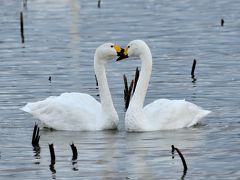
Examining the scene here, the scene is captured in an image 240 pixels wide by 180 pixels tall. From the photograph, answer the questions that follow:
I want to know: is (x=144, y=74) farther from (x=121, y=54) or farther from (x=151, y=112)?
A: (x=151, y=112)

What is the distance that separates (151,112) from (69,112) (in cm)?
136

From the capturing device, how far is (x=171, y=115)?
18.2 meters

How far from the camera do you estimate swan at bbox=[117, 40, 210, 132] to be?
1817 cm

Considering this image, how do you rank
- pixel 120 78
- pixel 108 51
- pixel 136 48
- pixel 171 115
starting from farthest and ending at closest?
pixel 120 78, pixel 108 51, pixel 136 48, pixel 171 115

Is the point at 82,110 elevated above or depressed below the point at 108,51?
below

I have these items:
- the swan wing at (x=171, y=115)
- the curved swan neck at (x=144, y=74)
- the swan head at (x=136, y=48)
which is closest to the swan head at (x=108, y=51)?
the swan head at (x=136, y=48)

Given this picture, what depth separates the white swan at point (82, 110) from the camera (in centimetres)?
1847

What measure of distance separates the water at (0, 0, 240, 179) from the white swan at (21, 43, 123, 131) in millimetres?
213

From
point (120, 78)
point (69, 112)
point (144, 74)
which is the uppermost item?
point (144, 74)

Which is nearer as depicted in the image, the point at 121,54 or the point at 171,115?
the point at 171,115

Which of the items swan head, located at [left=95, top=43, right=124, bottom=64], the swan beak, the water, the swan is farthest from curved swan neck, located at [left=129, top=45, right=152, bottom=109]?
the water

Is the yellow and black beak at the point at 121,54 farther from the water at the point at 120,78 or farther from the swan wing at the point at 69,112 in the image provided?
the water at the point at 120,78

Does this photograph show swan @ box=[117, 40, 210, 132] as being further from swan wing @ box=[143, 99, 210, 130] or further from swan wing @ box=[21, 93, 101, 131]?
swan wing @ box=[21, 93, 101, 131]

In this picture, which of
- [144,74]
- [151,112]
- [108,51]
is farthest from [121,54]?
[151,112]
